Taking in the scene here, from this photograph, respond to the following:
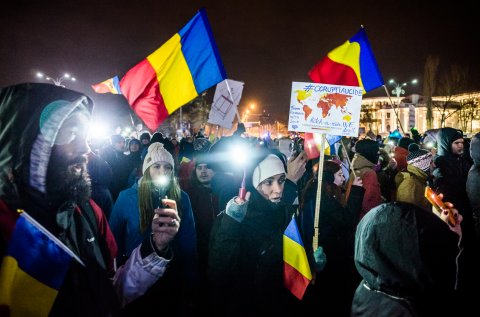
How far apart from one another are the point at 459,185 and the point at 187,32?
17.2 ft

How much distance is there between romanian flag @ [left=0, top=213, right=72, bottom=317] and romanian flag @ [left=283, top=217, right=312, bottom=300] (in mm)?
1960

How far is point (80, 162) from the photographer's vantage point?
1.94 metres

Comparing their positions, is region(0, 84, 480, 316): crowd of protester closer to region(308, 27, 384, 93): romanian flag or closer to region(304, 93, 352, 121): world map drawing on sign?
region(304, 93, 352, 121): world map drawing on sign

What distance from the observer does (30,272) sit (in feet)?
3.81

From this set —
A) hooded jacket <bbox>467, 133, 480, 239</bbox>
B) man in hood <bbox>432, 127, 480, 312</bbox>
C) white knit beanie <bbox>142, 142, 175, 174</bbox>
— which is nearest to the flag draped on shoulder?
white knit beanie <bbox>142, 142, 175, 174</bbox>

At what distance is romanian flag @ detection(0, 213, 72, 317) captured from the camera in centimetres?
112

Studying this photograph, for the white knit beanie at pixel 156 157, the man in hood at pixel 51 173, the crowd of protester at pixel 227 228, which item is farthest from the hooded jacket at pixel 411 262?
the white knit beanie at pixel 156 157

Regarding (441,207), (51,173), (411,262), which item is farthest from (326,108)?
(51,173)

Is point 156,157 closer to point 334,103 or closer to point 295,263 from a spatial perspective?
point 295,263

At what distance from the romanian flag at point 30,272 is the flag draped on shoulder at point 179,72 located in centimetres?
331

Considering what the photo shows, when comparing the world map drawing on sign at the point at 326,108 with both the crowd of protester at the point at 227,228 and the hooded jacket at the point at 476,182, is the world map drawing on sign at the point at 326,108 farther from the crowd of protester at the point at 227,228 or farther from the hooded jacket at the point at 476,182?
the hooded jacket at the point at 476,182

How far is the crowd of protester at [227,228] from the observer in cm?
151

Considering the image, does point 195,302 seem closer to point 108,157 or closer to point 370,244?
point 370,244

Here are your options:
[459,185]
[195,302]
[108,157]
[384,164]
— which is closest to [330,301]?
[195,302]
